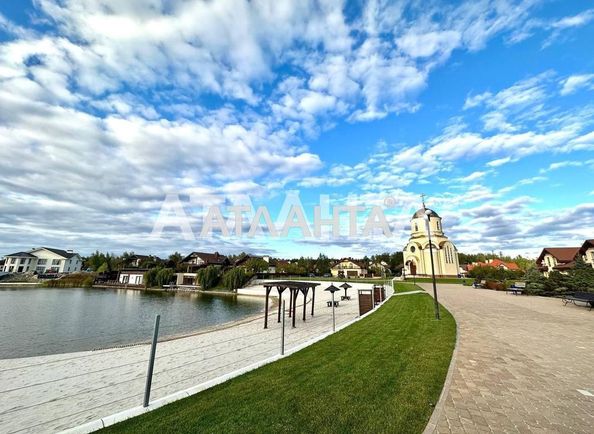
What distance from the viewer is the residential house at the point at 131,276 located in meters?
65.8

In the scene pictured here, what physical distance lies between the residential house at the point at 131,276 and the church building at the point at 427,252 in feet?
204

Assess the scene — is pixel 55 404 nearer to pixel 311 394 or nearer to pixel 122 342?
pixel 311 394

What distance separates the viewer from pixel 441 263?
5709 centimetres

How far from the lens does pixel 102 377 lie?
25.1 feet

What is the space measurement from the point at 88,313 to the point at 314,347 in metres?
25.6

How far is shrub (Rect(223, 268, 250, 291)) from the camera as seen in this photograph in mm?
50562

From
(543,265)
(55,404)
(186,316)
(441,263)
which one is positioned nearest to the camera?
(55,404)

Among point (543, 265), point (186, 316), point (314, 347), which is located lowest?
point (186, 316)

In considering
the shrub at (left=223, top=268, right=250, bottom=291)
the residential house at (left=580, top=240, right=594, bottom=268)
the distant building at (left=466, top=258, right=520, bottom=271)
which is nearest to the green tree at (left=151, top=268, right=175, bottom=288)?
the shrub at (left=223, top=268, right=250, bottom=291)

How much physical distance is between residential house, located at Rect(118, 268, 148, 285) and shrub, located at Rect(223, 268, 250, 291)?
26748 mm

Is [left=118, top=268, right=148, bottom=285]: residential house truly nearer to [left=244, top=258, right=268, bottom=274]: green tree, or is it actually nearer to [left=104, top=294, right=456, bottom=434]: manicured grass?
[left=244, top=258, right=268, bottom=274]: green tree

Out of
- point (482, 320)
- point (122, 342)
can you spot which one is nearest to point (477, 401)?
point (482, 320)

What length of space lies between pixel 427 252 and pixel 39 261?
11484cm

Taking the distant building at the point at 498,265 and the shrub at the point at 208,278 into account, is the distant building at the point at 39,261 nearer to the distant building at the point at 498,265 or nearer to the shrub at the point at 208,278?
the shrub at the point at 208,278
